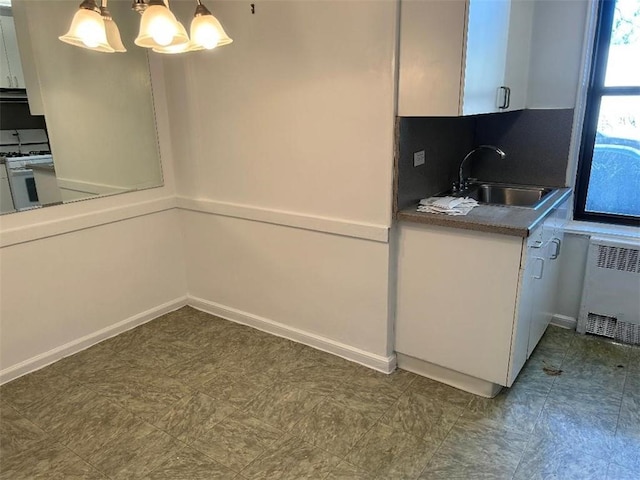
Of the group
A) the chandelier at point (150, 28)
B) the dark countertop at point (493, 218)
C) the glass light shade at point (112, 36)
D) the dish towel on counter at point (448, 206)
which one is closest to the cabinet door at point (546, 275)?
the dark countertop at point (493, 218)

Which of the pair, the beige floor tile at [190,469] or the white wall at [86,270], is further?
the white wall at [86,270]

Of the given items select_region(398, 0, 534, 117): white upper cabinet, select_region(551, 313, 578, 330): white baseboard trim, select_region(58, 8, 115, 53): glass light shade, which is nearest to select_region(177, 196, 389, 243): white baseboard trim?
select_region(398, 0, 534, 117): white upper cabinet

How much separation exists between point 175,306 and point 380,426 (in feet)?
6.42

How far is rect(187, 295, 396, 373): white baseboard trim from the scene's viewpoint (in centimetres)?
268

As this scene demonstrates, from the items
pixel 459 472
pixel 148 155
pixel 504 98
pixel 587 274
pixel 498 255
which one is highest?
pixel 504 98

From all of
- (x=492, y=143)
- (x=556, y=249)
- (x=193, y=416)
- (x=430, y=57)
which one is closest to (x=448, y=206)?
(x=430, y=57)

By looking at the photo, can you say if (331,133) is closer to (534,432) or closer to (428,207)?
(428,207)

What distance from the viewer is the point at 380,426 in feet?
7.30

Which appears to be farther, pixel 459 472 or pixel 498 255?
pixel 498 255

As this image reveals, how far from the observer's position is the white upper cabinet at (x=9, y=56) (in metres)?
2.43

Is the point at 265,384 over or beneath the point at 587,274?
beneath

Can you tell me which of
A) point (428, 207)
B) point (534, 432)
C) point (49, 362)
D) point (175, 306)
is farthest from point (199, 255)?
point (534, 432)

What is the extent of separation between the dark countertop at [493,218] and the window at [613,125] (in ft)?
2.03

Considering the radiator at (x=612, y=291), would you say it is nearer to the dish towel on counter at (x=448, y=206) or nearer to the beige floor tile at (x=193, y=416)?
the dish towel on counter at (x=448, y=206)
